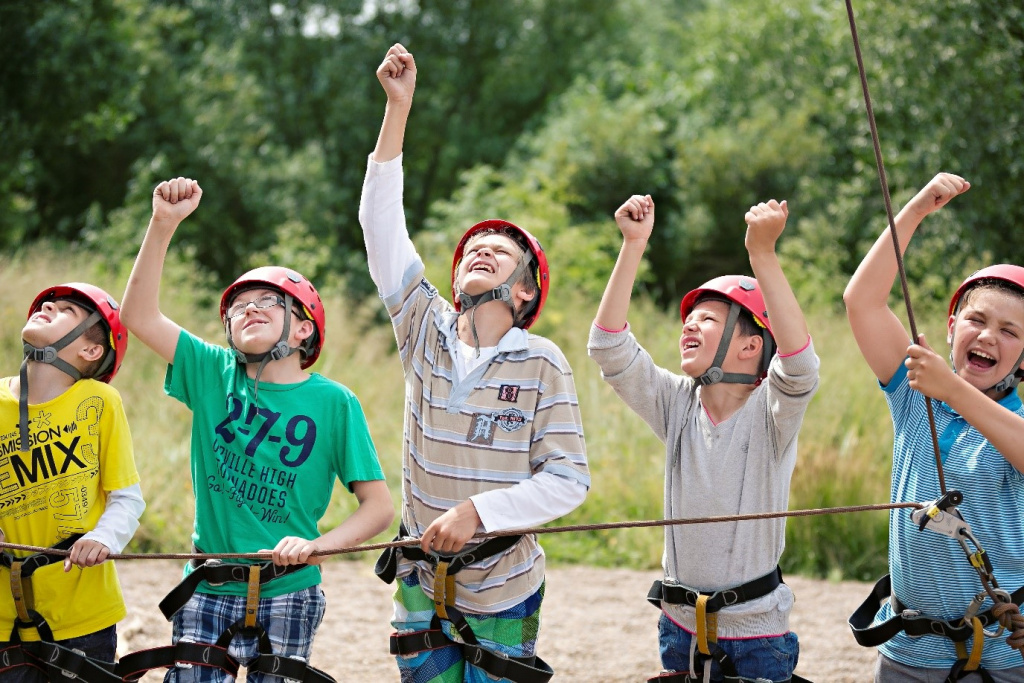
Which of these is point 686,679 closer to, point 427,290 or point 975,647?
point 975,647

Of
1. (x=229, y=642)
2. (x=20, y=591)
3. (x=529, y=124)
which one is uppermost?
(x=529, y=124)

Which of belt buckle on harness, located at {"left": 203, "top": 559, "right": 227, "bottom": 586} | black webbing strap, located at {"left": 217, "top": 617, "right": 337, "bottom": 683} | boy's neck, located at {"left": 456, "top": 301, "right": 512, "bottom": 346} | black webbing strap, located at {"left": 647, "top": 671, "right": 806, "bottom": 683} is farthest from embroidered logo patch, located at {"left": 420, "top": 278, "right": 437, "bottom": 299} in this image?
black webbing strap, located at {"left": 647, "top": 671, "right": 806, "bottom": 683}

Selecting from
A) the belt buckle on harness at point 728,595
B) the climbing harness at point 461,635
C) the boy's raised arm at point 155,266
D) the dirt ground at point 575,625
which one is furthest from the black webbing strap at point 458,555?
the dirt ground at point 575,625

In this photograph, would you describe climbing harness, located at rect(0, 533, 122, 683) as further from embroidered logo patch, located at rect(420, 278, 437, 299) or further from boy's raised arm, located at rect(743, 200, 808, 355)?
boy's raised arm, located at rect(743, 200, 808, 355)

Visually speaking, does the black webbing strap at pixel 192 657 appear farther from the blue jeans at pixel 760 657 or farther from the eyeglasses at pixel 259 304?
the blue jeans at pixel 760 657

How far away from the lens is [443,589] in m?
3.60

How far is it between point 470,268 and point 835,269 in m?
16.5

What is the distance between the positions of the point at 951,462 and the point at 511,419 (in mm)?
1442

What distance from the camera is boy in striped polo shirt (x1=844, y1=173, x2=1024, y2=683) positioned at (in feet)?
11.6

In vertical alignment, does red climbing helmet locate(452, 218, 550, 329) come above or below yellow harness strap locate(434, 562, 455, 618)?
above

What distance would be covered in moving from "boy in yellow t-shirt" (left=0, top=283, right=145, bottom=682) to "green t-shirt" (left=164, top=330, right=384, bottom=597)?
28 centimetres

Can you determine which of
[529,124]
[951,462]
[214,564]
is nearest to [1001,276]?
[951,462]

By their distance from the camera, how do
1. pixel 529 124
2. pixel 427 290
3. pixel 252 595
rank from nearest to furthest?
1. pixel 252 595
2. pixel 427 290
3. pixel 529 124

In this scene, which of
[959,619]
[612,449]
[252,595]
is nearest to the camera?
[959,619]
